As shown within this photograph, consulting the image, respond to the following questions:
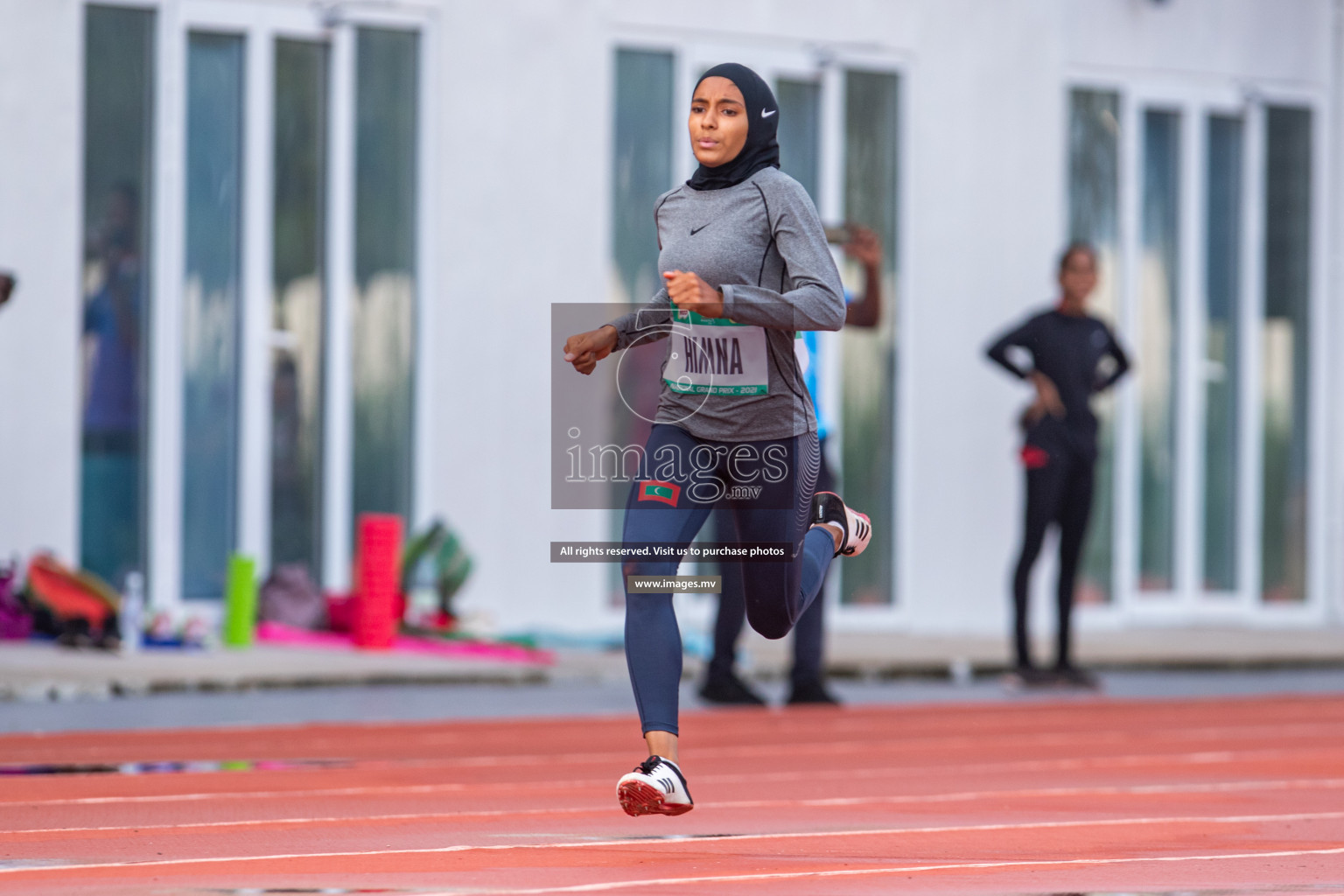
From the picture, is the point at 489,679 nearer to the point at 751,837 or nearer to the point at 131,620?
the point at 131,620

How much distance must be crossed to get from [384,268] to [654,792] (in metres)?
8.18

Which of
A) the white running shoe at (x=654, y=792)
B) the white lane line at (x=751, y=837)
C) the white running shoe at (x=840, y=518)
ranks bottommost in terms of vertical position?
the white lane line at (x=751, y=837)

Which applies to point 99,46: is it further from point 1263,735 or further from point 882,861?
point 882,861

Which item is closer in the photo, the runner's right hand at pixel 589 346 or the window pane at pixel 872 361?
the runner's right hand at pixel 589 346

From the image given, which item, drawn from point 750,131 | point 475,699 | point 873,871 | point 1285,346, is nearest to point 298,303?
point 475,699

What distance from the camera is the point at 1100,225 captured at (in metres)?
14.7

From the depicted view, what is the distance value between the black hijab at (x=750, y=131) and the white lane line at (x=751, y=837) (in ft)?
5.44

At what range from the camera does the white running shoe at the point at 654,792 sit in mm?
4816

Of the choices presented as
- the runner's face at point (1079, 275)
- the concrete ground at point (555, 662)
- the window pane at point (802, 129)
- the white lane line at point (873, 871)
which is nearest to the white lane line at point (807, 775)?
the white lane line at point (873, 871)

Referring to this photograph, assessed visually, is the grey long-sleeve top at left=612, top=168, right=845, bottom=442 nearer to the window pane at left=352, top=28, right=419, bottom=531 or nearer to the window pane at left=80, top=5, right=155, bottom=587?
the window pane at left=80, top=5, right=155, bottom=587

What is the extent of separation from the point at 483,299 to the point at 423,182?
80 cm

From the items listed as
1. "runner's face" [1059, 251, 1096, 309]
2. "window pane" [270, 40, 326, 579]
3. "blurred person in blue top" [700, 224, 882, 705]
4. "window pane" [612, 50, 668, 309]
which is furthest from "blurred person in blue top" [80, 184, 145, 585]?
"runner's face" [1059, 251, 1096, 309]

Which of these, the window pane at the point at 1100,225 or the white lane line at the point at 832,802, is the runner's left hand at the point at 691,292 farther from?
the window pane at the point at 1100,225

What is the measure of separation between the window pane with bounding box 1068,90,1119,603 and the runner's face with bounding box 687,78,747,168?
9.91 meters
